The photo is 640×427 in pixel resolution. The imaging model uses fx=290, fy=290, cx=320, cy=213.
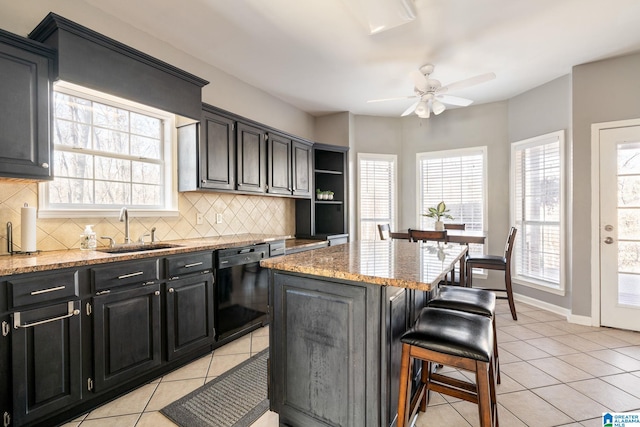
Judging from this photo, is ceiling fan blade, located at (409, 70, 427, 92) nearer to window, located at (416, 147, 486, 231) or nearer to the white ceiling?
the white ceiling

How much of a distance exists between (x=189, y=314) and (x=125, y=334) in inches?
19.1

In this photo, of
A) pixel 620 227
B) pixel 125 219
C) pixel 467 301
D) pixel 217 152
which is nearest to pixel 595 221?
pixel 620 227

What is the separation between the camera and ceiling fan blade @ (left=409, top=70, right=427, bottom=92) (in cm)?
300

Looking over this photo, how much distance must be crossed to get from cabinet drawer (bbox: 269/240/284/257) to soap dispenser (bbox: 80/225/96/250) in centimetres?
155

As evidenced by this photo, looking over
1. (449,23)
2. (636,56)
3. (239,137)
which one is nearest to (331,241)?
(239,137)

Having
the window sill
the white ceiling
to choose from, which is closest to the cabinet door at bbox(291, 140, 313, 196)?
the white ceiling

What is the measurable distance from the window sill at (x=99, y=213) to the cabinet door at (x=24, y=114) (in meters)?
0.37

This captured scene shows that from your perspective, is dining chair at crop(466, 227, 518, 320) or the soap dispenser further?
dining chair at crop(466, 227, 518, 320)

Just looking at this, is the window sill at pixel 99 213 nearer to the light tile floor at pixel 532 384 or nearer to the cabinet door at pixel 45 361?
the cabinet door at pixel 45 361

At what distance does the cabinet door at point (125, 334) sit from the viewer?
186 cm

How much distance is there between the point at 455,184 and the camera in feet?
15.8

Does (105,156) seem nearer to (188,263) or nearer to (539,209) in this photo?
(188,263)

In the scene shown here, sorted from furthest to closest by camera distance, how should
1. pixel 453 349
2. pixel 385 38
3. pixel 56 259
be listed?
pixel 385 38
pixel 56 259
pixel 453 349

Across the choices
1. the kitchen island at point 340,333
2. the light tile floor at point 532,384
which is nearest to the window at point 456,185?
the light tile floor at point 532,384
